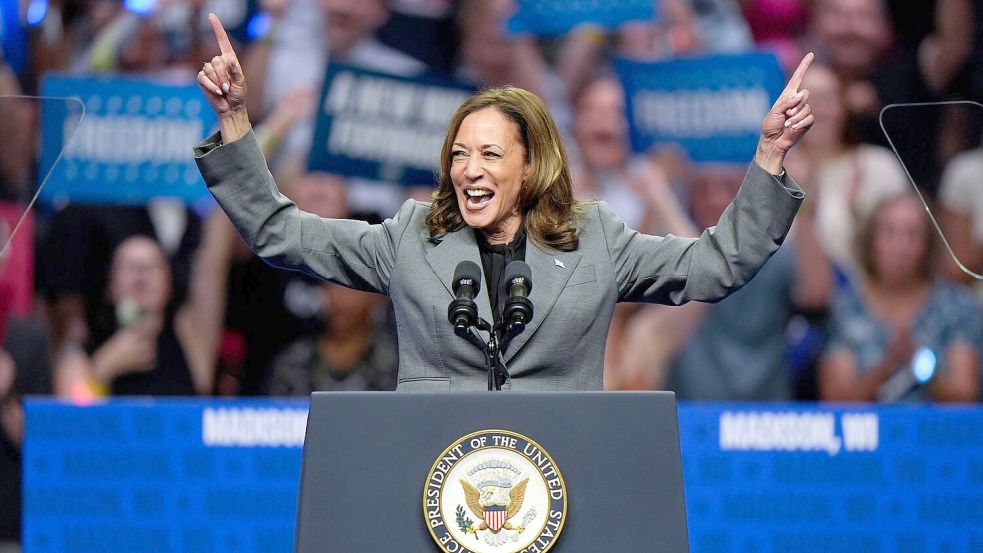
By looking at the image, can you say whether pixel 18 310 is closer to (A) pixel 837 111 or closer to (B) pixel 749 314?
(B) pixel 749 314

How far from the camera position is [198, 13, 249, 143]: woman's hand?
208 cm

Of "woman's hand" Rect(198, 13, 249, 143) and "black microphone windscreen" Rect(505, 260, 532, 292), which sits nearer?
"black microphone windscreen" Rect(505, 260, 532, 292)

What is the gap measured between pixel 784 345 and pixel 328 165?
1.94m

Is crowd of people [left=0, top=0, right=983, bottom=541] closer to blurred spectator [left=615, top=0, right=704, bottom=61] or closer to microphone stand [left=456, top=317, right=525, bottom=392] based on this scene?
blurred spectator [left=615, top=0, right=704, bottom=61]

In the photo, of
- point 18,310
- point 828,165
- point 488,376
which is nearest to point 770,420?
point 828,165

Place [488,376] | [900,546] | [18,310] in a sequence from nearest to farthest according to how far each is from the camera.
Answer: [488,376] → [900,546] → [18,310]

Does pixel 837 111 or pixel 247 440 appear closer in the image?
pixel 247 440

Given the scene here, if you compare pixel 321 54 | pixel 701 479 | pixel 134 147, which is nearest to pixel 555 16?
pixel 321 54

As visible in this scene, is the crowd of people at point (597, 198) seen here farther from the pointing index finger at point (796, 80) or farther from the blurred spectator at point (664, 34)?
the pointing index finger at point (796, 80)

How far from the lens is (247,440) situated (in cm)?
421

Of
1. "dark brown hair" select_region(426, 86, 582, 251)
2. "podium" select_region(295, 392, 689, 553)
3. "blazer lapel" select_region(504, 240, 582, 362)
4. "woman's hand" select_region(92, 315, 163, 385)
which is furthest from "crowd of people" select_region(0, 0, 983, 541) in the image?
"podium" select_region(295, 392, 689, 553)

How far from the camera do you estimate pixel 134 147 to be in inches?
190

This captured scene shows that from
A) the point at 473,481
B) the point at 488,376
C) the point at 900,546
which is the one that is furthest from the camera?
the point at 900,546

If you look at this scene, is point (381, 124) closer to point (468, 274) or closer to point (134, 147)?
point (134, 147)
